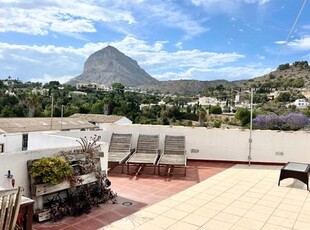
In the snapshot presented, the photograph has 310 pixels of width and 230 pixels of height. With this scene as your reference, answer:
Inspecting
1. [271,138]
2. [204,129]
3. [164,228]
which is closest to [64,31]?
[204,129]

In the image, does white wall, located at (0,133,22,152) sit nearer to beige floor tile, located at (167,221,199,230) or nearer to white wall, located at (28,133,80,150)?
white wall, located at (28,133,80,150)

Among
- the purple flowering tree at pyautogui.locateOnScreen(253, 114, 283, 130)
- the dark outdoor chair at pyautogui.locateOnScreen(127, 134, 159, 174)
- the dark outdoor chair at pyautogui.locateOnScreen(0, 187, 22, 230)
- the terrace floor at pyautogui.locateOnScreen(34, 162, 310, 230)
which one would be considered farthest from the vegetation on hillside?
the dark outdoor chair at pyautogui.locateOnScreen(0, 187, 22, 230)

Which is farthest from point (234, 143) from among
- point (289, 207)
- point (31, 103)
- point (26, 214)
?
point (31, 103)

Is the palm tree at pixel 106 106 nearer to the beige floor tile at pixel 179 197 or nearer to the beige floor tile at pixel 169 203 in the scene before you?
the beige floor tile at pixel 179 197

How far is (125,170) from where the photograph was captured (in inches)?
328

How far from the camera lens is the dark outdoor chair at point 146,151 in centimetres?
794

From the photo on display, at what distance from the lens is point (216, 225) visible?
186 inches

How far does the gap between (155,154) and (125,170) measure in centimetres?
97

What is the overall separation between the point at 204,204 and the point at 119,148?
12.7 feet

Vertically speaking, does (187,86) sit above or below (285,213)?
above

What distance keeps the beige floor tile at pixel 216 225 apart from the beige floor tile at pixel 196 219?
3.2 inches

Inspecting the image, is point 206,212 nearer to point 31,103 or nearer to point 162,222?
point 162,222

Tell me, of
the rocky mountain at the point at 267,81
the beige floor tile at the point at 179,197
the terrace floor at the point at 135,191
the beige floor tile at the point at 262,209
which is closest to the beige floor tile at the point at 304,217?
the beige floor tile at the point at 262,209

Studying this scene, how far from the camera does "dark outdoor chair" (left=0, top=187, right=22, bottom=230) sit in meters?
2.27
